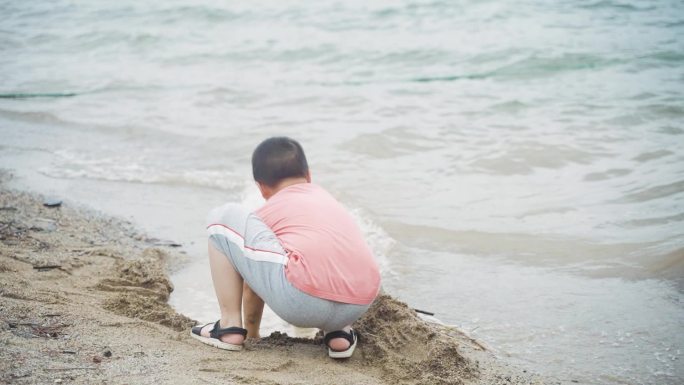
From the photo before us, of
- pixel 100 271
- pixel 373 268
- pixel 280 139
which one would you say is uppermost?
pixel 280 139

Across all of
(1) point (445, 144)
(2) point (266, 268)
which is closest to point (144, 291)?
(2) point (266, 268)

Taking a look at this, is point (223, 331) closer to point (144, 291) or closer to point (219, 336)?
point (219, 336)

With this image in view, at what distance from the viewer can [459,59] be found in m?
10.7

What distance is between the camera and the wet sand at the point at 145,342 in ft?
7.19

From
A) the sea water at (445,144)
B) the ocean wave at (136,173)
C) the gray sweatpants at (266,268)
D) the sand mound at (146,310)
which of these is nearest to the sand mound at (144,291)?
the sand mound at (146,310)

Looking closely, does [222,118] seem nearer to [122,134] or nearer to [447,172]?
[122,134]

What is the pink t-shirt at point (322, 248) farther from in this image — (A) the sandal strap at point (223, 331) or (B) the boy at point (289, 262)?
(A) the sandal strap at point (223, 331)

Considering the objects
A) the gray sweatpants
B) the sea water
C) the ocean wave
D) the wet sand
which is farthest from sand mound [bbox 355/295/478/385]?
the ocean wave

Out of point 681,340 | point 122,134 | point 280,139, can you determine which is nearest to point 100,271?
point 280,139

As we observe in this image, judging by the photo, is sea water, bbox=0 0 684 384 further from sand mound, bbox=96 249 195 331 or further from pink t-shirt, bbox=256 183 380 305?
pink t-shirt, bbox=256 183 380 305

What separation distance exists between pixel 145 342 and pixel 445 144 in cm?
448

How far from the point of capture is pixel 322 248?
8.35ft

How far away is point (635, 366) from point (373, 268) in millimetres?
1259

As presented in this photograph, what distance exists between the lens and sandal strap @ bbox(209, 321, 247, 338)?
2.66 meters
